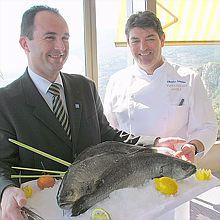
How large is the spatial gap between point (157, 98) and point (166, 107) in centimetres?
7

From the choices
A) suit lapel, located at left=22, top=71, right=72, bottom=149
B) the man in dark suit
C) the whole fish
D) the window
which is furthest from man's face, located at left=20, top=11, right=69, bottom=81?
the window

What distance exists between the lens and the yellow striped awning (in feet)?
9.94

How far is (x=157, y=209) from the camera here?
2.49 feet

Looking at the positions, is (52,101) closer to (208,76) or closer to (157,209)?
(157,209)

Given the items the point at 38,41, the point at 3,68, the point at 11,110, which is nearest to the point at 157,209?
the point at 11,110

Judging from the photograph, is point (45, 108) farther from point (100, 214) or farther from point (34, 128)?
point (100, 214)

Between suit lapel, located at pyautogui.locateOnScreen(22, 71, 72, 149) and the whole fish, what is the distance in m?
0.33

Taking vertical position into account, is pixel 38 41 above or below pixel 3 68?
above

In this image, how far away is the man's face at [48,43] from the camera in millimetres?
1228

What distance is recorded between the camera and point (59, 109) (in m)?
1.25

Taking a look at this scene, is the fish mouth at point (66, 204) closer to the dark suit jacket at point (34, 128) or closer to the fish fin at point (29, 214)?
the fish fin at point (29, 214)

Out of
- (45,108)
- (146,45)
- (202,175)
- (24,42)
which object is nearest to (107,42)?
(146,45)

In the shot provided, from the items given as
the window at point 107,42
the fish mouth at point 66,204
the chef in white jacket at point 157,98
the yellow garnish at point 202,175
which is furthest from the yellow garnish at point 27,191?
the window at point 107,42

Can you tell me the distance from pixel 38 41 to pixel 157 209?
2.51 feet
